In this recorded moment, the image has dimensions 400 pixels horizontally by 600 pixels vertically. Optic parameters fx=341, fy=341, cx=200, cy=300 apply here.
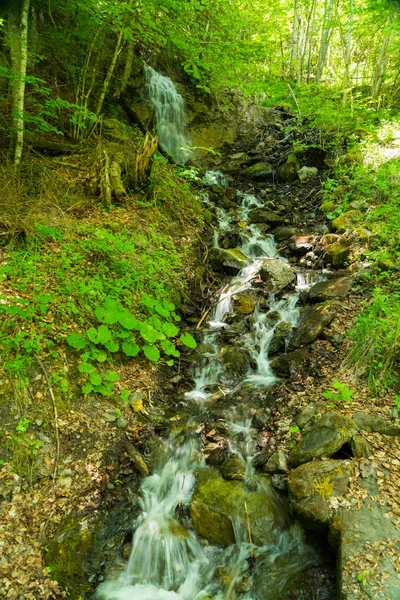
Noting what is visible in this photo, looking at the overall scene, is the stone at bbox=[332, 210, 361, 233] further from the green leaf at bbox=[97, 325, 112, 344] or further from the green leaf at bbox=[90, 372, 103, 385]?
the green leaf at bbox=[90, 372, 103, 385]

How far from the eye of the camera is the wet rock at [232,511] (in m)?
3.34

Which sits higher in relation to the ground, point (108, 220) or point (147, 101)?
point (147, 101)

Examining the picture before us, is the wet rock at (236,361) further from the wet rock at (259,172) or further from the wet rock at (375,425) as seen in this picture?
the wet rock at (259,172)

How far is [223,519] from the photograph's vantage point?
3402mm

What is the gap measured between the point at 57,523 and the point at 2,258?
3142 mm

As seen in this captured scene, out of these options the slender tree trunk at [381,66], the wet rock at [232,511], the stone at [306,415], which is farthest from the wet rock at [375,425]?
the slender tree trunk at [381,66]

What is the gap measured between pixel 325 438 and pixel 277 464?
0.61m

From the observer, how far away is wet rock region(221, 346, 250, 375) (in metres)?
5.34

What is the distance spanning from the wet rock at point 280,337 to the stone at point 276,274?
3.56 ft

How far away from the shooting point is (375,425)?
3.56 meters

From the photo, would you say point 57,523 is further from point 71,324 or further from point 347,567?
point 347,567

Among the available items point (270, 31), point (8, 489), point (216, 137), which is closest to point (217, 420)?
point (8, 489)

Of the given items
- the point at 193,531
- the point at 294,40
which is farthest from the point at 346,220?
the point at 294,40

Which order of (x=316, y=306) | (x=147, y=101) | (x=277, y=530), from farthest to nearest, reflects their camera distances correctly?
(x=147, y=101)
(x=316, y=306)
(x=277, y=530)
